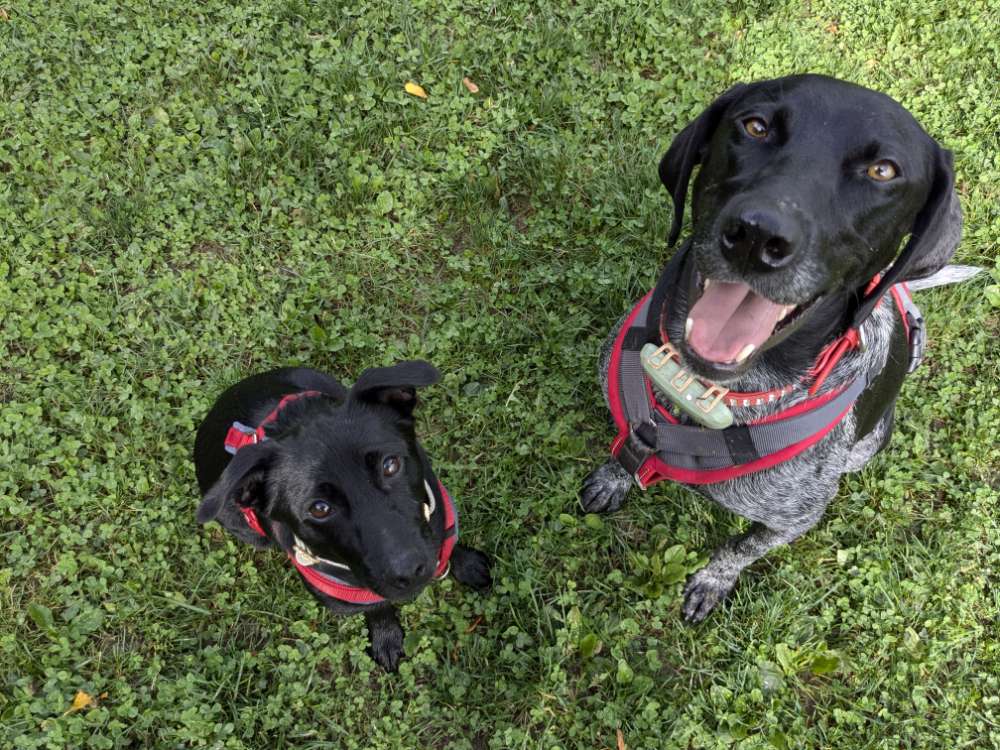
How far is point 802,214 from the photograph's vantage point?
276cm

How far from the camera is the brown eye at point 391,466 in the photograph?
3.65 metres

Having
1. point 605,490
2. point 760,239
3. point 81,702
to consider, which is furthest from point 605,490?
point 81,702

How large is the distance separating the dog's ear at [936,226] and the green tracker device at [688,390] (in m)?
0.89

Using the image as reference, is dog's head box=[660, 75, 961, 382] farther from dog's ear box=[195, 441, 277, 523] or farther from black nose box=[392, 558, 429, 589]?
dog's ear box=[195, 441, 277, 523]

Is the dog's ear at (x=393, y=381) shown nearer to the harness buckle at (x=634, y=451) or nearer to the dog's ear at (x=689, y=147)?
the harness buckle at (x=634, y=451)

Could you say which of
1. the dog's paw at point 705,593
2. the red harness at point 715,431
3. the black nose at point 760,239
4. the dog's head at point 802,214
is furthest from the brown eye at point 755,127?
the dog's paw at point 705,593

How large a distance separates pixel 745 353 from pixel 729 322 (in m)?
0.15

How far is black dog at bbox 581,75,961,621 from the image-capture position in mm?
2857

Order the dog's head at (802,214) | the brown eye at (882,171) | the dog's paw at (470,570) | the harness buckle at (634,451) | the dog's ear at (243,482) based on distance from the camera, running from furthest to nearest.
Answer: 1. the dog's paw at (470,570)
2. the harness buckle at (634,451)
3. the dog's ear at (243,482)
4. the brown eye at (882,171)
5. the dog's head at (802,214)

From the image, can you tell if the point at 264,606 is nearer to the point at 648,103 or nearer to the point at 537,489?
the point at 537,489

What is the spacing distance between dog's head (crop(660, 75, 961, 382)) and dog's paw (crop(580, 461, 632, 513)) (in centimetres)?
184

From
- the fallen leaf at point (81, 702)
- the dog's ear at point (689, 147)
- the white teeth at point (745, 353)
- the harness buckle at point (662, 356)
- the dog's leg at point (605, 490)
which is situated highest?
the dog's ear at point (689, 147)

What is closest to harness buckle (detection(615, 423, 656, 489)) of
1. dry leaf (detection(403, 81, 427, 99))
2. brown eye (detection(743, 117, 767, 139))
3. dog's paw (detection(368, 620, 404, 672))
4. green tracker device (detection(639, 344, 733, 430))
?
green tracker device (detection(639, 344, 733, 430))

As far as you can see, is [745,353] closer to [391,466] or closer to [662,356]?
[662,356]
